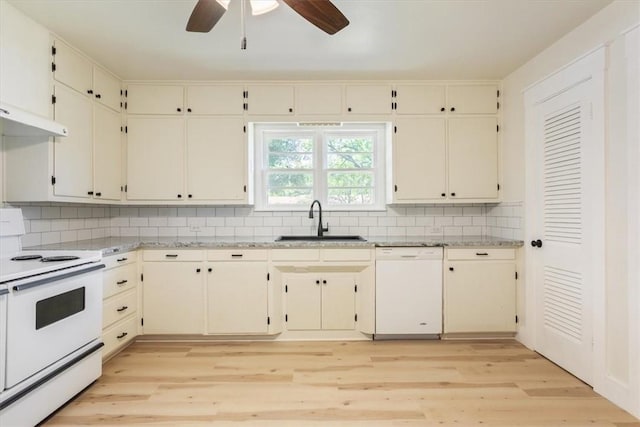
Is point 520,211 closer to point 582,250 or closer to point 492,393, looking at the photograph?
point 582,250

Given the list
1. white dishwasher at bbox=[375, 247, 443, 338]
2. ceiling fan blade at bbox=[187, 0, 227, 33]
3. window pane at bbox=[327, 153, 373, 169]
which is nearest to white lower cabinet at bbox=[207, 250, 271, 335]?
white dishwasher at bbox=[375, 247, 443, 338]

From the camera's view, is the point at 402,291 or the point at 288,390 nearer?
the point at 288,390

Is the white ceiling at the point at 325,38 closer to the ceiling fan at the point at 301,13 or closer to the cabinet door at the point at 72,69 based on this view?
the cabinet door at the point at 72,69

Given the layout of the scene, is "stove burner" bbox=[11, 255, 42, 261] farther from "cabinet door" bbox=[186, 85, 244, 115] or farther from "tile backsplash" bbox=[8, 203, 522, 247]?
"cabinet door" bbox=[186, 85, 244, 115]

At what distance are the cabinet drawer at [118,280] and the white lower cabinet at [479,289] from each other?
2.63 meters

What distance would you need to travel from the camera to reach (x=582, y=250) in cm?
222

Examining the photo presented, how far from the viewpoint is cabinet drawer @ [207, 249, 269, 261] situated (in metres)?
2.87

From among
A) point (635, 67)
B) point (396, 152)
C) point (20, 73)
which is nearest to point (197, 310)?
point (20, 73)

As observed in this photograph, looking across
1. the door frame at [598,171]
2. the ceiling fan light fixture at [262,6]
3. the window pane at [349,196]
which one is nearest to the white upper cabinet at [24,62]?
the ceiling fan light fixture at [262,6]

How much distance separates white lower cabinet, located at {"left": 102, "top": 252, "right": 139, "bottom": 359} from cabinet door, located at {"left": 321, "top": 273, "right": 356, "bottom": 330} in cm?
159

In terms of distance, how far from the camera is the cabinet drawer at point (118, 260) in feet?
8.05

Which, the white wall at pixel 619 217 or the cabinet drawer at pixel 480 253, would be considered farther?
the cabinet drawer at pixel 480 253

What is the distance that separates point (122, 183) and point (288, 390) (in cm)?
236

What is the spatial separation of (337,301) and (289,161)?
1528 mm
